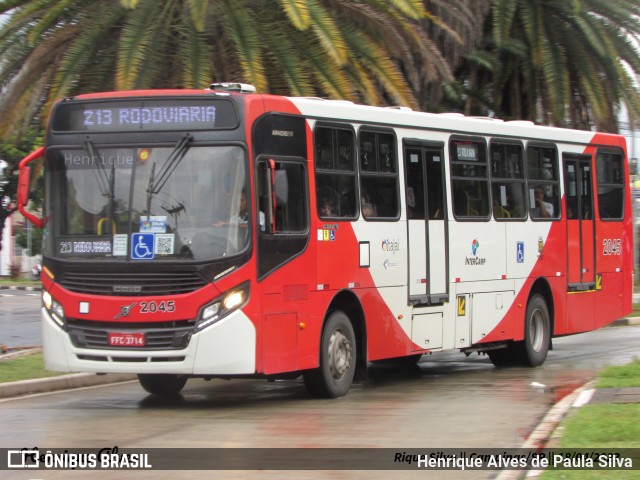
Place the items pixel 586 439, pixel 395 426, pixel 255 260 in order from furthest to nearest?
pixel 255 260 → pixel 395 426 → pixel 586 439

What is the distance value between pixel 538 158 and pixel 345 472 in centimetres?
1021

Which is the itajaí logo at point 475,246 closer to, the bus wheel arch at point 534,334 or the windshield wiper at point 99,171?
the bus wheel arch at point 534,334

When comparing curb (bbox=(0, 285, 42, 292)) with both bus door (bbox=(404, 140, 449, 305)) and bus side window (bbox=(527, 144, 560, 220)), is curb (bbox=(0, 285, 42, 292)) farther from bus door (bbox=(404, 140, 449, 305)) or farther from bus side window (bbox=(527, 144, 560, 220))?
bus door (bbox=(404, 140, 449, 305))

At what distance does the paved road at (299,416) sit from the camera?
32.0ft

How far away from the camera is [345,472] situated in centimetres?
844

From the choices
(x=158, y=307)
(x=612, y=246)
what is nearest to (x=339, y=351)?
(x=158, y=307)

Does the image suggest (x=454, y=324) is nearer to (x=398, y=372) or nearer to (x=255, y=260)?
(x=398, y=372)

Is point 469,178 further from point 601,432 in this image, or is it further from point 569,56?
point 569,56

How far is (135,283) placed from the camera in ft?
38.9

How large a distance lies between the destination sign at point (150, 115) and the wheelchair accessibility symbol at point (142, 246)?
3.77ft

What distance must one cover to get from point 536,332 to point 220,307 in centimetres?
746

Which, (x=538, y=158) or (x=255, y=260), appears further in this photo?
(x=538, y=158)

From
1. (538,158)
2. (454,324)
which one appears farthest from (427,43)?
(454,324)

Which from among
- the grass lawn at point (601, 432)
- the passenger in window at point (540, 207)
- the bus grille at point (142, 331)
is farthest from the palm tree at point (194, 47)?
the grass lawn at point (601, 432)
